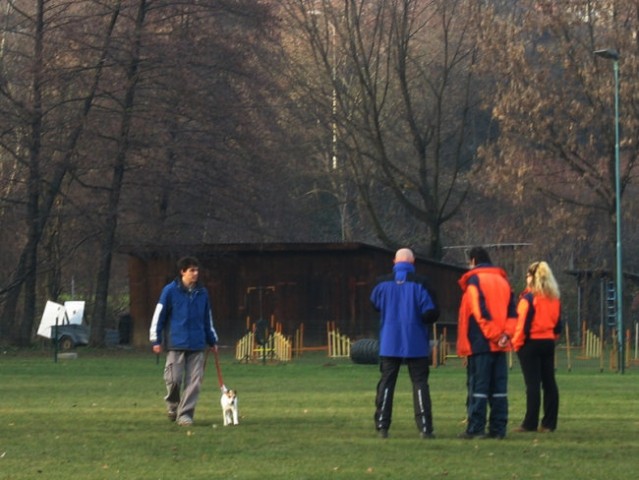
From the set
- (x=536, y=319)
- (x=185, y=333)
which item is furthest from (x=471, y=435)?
(x=185, y=333)

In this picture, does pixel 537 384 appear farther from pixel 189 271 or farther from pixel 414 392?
pixel 189 271

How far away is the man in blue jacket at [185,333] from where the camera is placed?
1561cm

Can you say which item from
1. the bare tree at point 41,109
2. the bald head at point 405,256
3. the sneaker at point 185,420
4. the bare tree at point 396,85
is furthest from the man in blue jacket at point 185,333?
the bare tree at point 396,85

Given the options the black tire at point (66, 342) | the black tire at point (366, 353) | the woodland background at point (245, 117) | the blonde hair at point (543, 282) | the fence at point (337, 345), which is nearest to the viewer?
the blonde hair at point (543, 282)

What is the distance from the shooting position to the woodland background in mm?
42719

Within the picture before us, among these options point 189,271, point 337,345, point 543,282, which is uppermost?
point 189,271

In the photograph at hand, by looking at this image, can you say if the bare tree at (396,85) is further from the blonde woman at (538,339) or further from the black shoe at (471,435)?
the black shoe at (471,435)

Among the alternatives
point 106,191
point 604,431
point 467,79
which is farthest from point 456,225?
point 604,431

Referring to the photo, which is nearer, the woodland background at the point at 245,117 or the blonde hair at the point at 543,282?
the blonde hair at the point at 543,282

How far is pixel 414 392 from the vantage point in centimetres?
1407

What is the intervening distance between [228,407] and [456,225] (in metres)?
52.2

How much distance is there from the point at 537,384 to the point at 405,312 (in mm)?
1851

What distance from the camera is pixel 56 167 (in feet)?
140

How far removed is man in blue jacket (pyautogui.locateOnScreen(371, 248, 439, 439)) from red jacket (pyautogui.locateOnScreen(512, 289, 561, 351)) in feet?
3.86
